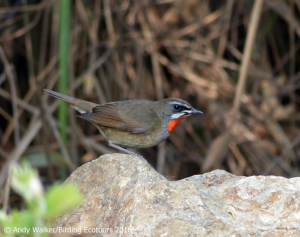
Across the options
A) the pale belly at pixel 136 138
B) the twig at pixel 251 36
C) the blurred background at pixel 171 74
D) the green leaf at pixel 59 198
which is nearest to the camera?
the green leaf at pixel 59 198

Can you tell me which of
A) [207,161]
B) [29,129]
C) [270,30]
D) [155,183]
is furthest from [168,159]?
[155,183]

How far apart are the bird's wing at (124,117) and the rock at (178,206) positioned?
1676mm

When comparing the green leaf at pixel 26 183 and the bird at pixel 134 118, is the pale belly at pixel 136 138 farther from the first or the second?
the green leaf at pixel 26 183

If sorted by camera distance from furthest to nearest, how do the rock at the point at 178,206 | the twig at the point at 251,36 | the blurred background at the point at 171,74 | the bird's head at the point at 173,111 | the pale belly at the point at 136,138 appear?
the blurred background at the point at 171,74
the twig at the point at 251,36
the bird's head at the point at 173,111
the pale belly at the point at 136,138
the rock at the point at 178,206

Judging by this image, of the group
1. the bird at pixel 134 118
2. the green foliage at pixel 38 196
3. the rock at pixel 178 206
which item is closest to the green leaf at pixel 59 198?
the green foliage at pixel 38 196

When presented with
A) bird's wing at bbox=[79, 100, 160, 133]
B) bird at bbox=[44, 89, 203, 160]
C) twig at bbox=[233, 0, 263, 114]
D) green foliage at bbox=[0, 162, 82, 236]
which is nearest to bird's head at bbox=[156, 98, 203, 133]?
bird at bbox=[44, 89, 203, 160]

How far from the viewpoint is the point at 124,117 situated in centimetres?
491

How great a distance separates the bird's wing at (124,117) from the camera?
476 centimetres

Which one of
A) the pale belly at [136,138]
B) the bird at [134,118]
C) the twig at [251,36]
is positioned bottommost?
the pale belly at [136,138]

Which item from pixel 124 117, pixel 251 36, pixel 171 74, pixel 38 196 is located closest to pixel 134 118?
pixel 124 117

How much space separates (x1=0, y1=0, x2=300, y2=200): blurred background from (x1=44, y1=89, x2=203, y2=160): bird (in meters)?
1.60

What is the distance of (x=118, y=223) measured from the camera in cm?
262

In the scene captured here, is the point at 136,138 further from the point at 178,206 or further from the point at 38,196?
the point at 38,196

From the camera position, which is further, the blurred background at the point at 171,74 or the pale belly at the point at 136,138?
the blurred background at the point at 171,74
